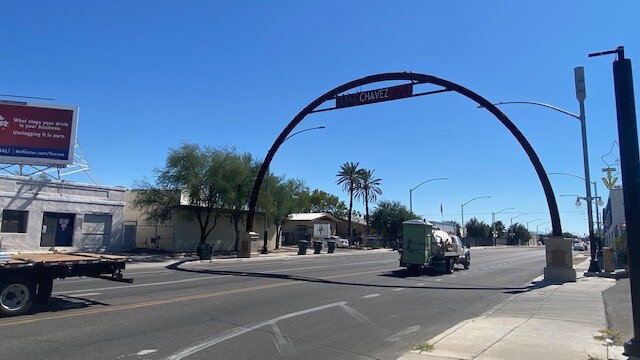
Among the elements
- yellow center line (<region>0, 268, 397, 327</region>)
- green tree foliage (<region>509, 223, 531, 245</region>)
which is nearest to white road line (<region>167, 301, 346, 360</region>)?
yellow center line (<region>0, 268, 397, 327</region>)

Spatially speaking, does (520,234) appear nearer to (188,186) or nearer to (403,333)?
(188,186)

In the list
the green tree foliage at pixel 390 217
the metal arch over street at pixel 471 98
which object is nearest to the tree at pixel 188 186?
the metal arch over street at pixel 471 98

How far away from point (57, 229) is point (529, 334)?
103ft

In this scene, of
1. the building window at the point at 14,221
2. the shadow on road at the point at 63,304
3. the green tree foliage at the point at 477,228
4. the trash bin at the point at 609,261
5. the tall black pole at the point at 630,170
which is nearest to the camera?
the tall black pole at the point at 630,170

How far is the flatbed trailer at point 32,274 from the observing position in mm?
10234

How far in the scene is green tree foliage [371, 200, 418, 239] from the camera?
8462 centimetres

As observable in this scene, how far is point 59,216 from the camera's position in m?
32.9

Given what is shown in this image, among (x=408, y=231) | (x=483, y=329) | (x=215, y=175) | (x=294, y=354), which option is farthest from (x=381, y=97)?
(x=294, y=354)

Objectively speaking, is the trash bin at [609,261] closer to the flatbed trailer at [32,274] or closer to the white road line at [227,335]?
the white road line at [227,335]

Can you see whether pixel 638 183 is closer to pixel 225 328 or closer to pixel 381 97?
pixel 225 328

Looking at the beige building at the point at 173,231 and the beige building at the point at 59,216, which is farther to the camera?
the beige building at the point at 173,231

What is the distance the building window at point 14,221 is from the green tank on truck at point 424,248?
75.2 feet

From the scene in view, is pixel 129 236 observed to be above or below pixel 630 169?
below

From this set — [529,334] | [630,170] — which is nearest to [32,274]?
[529,334]
